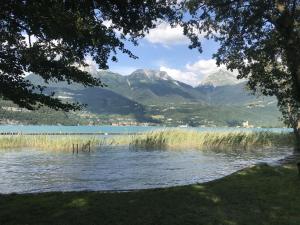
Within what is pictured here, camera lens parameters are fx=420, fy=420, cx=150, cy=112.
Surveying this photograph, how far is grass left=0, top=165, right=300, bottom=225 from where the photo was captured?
34.2 ft

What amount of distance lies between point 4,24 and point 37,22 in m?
2.92

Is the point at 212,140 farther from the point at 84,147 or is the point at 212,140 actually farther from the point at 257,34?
the point at 257,34

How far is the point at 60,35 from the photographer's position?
946 centimetres

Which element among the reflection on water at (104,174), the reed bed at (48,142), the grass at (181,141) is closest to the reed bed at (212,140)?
the grass at (181,141)

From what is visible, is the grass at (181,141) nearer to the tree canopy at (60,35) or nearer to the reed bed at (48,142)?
the reed bed at (48,142)

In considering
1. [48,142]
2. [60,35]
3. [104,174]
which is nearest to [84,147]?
[48,142]

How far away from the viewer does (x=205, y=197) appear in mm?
13500

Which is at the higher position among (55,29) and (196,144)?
(55,29)

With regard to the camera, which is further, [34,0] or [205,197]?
[205,197]

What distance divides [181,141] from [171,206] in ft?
146

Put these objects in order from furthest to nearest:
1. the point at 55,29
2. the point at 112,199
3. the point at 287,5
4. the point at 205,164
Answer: the point at 205,164 → the point at 287,5 → the point at 112,199 → the point at 55,29

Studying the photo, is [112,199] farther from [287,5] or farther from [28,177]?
[28,177]

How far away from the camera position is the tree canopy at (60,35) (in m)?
8.99

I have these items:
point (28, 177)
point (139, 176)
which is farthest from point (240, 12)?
point (28, 177)
